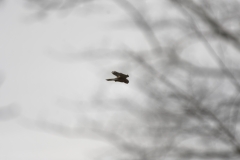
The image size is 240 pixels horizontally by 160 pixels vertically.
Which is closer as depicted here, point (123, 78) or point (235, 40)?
point (123, 78)

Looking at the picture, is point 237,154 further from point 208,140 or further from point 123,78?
point 123,78

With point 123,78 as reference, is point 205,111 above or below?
above

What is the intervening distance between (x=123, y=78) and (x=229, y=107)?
1.75 m

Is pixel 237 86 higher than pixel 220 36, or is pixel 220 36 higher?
pixel 220 36

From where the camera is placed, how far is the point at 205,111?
2.89m

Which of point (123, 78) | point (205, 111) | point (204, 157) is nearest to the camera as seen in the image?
point (123, 78)

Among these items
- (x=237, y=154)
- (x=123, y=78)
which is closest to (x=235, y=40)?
(x=237, y=154)

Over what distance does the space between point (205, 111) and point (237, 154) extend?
0.55m

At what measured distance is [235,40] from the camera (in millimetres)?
2725

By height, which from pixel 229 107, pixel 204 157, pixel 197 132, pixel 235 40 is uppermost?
pixel 235 40

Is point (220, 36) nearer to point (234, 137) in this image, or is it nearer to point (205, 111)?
point (205, 111)

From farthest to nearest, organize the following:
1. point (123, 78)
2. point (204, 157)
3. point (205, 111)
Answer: point (204, 157) → point (205, 111) → point (123, 78)

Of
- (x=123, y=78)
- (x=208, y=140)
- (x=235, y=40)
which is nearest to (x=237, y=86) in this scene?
(x=235, y=40)

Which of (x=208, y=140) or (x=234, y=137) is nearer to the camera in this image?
(x=234, y=137)
